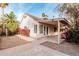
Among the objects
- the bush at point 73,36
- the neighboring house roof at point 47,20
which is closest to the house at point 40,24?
the neighboring house roof at point 47,20

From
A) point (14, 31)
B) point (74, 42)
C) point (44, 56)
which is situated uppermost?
point (14, 31)

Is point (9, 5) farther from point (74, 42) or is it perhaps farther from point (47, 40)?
point (74, 42)

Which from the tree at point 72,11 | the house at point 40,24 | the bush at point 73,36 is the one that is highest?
the tree at point 72,11

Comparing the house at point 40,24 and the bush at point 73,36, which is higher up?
the house at point 40,24

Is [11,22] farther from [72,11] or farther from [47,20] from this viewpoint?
[72,11]

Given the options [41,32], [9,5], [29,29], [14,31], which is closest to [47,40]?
[41,32]

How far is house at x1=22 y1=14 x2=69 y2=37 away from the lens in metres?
2.04

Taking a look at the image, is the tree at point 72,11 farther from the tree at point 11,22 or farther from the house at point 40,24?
the tree at point 11,22

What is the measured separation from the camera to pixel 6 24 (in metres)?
2.04

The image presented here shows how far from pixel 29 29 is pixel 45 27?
18 cm

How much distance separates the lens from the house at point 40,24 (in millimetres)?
2037

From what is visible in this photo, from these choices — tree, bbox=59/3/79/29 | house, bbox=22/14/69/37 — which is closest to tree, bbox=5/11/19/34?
house, bbox=22/14/69/37

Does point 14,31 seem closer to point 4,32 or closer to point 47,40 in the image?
point 4,32

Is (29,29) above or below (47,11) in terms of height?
below
